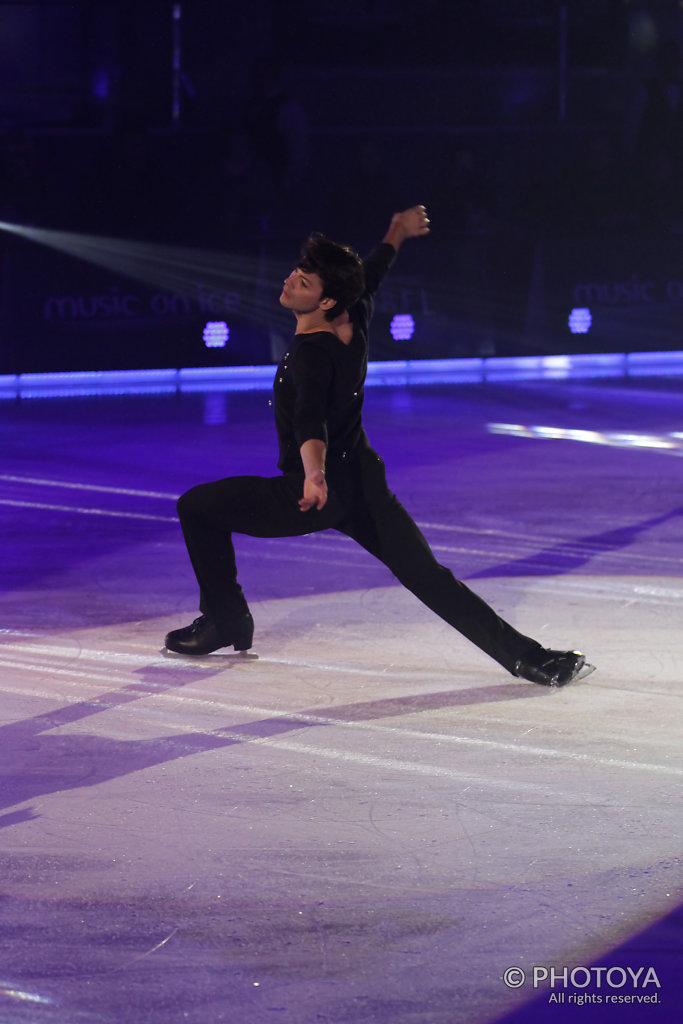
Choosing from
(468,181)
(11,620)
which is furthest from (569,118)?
(11,620)

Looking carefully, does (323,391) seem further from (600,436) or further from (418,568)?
(600,436)

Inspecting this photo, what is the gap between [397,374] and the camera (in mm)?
16406

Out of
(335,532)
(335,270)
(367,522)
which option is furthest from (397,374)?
(335,270)

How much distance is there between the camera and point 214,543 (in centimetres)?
534

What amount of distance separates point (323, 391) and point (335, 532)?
334cm

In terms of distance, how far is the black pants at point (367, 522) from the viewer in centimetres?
510

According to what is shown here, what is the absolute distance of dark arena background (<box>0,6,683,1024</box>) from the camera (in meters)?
3.34

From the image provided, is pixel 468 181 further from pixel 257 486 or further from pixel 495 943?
pixel 495 943

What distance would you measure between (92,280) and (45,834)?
1201 cm

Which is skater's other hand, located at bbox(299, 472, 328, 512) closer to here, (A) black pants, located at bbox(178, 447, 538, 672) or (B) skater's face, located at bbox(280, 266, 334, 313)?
(A) black pants, located at bbox(178, 447, 538, 672)

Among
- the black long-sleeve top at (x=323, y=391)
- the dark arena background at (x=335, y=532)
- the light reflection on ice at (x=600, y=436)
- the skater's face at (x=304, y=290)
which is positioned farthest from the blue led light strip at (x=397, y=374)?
the skater's face at (x=304, y=290)

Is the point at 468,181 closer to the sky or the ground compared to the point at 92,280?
closer to the sky

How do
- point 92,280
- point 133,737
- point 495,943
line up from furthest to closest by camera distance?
point 92,280, point 133,737, point 495,943

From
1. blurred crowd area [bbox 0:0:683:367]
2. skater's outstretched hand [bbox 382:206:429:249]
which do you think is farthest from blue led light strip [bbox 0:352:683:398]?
skater's outstretched hand [bbox 382:206:429:249]
